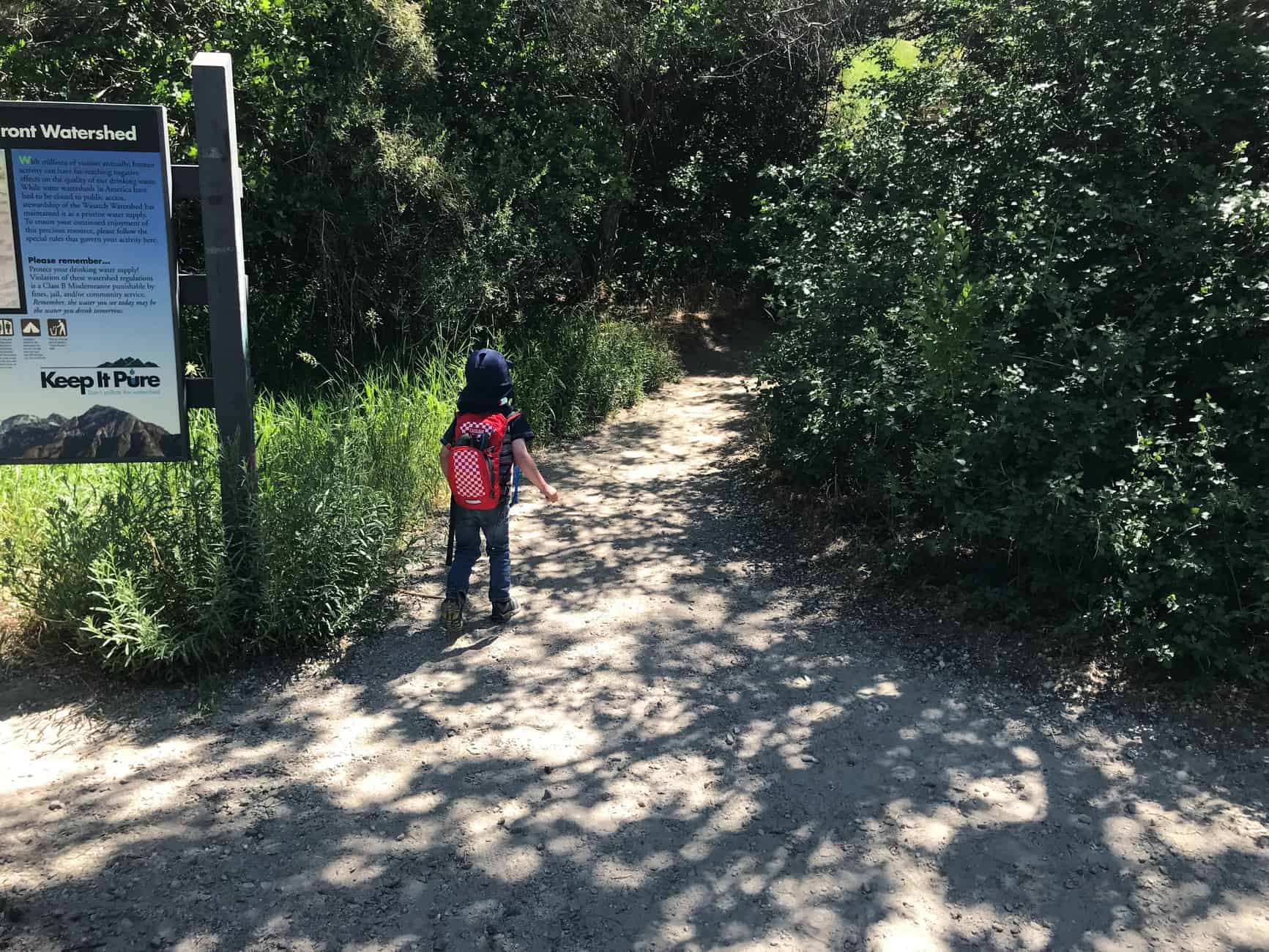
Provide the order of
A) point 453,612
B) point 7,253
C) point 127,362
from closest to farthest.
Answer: point 7,253
point 127,362
point 453,612

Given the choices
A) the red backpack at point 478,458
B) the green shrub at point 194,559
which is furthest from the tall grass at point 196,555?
the red backpack at point 478,458

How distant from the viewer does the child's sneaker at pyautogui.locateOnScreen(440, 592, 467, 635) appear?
5004mm

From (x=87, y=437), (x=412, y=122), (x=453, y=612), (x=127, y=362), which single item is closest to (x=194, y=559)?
(x=87, y=437)

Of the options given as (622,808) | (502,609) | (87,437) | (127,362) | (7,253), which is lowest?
(622,808)

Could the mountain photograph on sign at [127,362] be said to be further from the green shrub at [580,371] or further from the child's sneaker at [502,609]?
the green shrub at [580,371]

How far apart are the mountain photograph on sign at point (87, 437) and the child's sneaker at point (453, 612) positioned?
150cm

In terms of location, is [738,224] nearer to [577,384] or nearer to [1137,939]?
[577,384]

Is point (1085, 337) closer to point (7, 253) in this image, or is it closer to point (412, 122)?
point (7, 253)

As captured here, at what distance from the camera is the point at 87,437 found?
4410 mm

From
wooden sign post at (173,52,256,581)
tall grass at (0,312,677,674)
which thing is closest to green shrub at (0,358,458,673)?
tall grass at (0,312,677,674)

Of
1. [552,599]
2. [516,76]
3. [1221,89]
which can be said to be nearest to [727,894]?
[552,599]

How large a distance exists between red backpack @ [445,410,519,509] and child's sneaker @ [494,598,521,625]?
21.8 inches

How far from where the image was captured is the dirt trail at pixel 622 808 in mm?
2975

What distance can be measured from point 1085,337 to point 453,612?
3.43m
